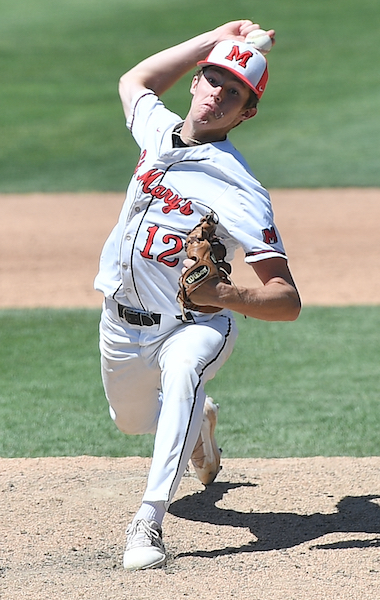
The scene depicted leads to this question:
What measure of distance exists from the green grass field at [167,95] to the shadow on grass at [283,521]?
376 inches

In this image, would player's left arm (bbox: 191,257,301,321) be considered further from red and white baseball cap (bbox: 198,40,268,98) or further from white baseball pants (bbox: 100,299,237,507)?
red and white baseball cap (bbox: 198,40,268,98)

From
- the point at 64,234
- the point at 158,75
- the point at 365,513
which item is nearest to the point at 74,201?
the point at 64,234

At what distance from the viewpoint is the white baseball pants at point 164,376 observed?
3377mm

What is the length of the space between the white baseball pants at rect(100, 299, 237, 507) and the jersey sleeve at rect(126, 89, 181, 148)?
748mm

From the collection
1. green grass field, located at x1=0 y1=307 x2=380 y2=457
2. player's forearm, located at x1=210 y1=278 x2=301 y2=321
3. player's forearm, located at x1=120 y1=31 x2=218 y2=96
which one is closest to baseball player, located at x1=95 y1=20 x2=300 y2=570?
player's forearm, located at x1=210 y1=278 x2=301 y2=321

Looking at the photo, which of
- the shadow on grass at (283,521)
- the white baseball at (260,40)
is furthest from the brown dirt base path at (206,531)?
the white baseball at (260,40)

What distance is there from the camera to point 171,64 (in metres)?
4.27

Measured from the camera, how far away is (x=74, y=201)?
12797mm

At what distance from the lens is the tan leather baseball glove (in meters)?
3.31

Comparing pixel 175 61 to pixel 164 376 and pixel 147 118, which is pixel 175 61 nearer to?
pixel 147 118

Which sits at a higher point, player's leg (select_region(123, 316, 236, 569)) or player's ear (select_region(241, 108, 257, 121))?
player's ear (select_region(241, 108, 257, 121))

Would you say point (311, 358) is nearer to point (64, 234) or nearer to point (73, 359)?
point (73, 359)

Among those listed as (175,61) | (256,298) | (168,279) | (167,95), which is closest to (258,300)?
(256,298)

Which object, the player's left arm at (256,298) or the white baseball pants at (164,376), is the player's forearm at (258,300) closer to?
the player's left arm at (256,298)
